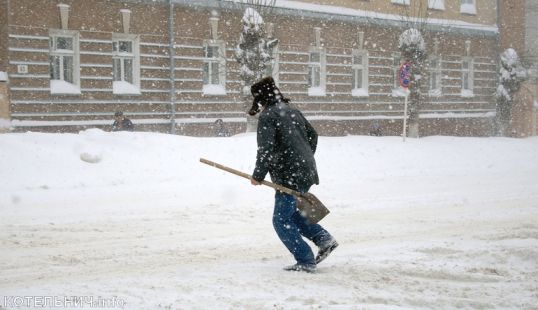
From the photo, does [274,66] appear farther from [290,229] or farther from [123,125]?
[290,229]

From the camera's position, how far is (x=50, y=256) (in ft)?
23.8

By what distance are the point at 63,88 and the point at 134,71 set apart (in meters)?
2.55

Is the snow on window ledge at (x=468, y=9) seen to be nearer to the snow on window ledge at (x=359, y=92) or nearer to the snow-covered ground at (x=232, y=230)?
the snow on window ledge at (x=359, y=92)

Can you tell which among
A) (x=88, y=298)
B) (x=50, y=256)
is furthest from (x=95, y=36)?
(x=88, y=298)

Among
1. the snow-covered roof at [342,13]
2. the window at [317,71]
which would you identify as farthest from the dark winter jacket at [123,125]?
the window at [317,71]

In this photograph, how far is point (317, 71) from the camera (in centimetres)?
2816

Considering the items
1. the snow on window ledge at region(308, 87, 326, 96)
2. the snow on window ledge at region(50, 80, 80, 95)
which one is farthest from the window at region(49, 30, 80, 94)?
the snow on window ledge at region(308, 87, 326, 96)

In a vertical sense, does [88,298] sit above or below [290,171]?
below

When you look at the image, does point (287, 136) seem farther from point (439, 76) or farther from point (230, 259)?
point (439, 76)

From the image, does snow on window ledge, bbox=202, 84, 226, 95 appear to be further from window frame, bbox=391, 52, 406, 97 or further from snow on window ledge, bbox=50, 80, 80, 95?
window frame, bbox=391, 52, 406, 97

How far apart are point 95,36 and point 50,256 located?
15.4 m

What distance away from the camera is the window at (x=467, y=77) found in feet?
114

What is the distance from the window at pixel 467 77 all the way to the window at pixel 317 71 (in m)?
9.84

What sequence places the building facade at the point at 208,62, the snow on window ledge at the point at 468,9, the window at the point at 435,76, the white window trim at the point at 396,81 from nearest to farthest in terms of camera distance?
1. the building facade at the point at 208,62
2. the white window trim at the point at 396,81
3. the window at the point at 435,76
4. the snow on window ledge at the point at 468,9
